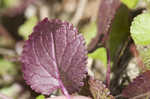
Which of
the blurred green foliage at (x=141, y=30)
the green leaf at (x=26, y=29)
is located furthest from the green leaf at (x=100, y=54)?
the green leaf at (x=26, y=29)

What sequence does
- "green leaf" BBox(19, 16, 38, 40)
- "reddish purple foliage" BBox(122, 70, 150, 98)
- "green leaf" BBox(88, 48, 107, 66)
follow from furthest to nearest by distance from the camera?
1. "green leaf" BBox(19, 16, 38, 40)
2. "green leaf" BBox(88, 48, 107, 66)
3. "reddish purple foliage" BBox(122, 70, 150, 98)

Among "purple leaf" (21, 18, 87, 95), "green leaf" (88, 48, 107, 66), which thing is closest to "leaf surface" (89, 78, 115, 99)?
"purple leaf" (21, 18, 87, 95)

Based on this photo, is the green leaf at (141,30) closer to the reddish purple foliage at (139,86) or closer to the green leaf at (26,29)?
the reddish purple foliage at (139,86)

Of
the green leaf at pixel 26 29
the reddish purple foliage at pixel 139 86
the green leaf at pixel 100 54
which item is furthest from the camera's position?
the green leaf at pixel 26 29

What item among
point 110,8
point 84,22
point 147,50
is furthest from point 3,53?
point 147,50

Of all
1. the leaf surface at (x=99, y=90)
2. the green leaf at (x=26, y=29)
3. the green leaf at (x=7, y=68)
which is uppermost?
the green leaf at (x=26, y=29)

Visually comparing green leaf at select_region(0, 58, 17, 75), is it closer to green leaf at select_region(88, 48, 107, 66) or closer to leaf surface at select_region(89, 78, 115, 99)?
green leaf at select_region(88, 48, 107, 66)
